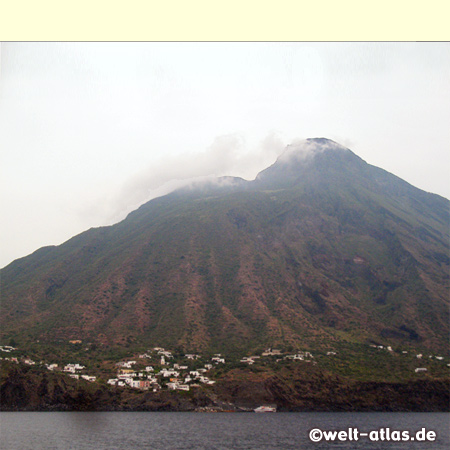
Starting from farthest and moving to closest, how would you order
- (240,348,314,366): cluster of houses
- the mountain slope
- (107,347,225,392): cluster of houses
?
the mountain slope < (240,348,314,366): cluster of houses < (107,347,225,392): cluster of houses

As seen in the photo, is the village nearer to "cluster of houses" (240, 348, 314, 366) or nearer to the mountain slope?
"cluster of houses" (240, 348, 314, 366)

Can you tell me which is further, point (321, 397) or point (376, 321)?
point (376, 321)

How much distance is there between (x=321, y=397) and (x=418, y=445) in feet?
145

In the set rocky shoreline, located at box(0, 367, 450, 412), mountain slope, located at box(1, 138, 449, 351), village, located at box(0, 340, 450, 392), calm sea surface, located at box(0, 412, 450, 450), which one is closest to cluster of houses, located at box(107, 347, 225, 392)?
village, located at box(0, 340, 450, 392)

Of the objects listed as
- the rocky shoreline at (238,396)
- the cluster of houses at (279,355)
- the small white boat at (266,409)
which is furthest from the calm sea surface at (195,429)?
the cluster of houses at (279,355)

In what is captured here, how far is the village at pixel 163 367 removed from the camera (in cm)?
11200

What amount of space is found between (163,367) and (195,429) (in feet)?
147

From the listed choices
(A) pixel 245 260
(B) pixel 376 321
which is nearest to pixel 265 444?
(B) pixel 376 321

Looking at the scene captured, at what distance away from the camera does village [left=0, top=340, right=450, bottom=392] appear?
11200 cm

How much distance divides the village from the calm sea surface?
9.41 metres

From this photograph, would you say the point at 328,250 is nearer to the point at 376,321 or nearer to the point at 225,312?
the point at 376,321

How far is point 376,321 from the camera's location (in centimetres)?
15712

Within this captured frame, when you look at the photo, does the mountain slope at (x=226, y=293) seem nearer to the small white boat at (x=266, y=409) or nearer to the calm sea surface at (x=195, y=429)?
the small white boat at (x=266, y=409)

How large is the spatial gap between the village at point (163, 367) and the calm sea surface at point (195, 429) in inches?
370
